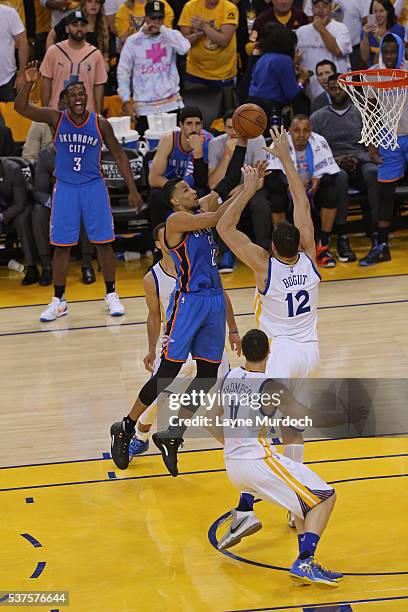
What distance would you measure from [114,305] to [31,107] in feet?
6.29

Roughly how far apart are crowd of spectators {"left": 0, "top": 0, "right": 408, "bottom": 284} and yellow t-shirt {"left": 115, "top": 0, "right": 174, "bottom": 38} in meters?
0.01

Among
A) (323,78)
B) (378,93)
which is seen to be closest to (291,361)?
(378,93)

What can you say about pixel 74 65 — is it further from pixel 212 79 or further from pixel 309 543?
pixel 309 543

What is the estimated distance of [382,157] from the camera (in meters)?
11.6

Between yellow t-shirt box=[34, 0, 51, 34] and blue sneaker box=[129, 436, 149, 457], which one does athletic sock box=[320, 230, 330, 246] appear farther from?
blue sneaker box=[129, 436, 149, 457]

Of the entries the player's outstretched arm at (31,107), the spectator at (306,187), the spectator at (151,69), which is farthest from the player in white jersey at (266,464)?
the spectator at (151,69)

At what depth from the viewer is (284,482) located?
596 centimetres

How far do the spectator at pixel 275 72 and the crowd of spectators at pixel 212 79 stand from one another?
0.04 ft

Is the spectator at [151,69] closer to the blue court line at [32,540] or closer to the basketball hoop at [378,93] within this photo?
the basketball hoop at [378,93]

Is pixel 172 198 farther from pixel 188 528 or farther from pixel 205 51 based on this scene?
pixel 205 51

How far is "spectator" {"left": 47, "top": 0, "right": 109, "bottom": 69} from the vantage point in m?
12.1

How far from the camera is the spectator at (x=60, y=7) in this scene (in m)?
12.6

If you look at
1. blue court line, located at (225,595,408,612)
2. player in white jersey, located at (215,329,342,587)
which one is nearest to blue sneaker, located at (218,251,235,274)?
player in white jersey, located at (215,329,342,587)

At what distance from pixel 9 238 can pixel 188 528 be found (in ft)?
18.8
